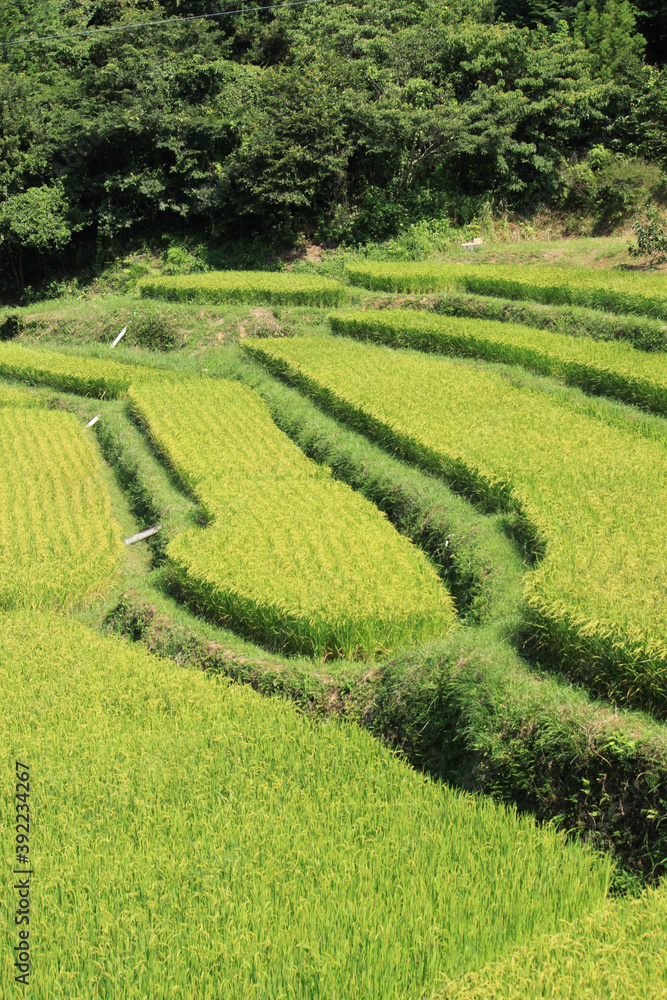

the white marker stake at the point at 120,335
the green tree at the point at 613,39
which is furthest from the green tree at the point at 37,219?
the green tree at the point at 613,39

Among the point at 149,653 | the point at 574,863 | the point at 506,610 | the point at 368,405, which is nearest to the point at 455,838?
the point at 574,863

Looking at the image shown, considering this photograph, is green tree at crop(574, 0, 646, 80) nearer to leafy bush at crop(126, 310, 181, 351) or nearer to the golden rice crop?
leafy bush at crop(126, 310, 181, 351)

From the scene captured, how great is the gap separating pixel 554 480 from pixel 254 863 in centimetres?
440

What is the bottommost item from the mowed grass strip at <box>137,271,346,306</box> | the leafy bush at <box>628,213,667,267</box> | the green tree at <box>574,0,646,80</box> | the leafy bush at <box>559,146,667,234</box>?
the mowed grass strip at <box>137,271,346,306</box>

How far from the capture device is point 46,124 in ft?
71.3

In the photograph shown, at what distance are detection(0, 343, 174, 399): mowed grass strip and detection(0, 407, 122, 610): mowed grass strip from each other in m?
1.00

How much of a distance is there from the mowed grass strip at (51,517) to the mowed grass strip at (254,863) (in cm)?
260

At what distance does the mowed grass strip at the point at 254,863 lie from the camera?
10.7ft

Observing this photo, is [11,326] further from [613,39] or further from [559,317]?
[613,39]

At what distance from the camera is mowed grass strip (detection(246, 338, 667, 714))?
16.5ft

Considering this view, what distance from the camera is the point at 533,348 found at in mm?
10922

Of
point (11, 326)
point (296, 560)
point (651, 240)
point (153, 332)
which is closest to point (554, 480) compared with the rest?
point (296, 560)

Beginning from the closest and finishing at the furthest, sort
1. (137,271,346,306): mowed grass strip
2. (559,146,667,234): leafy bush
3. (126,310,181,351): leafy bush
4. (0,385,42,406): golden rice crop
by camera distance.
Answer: (0,385,42,406): golden rice crop → (137,271,346,306): mowed grass strip → (126,310,181,351): leafy bush → (559,146,667,234): leafy bush

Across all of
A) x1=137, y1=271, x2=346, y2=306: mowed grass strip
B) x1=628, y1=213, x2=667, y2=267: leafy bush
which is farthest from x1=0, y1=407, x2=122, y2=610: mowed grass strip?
x1=628, y1=213, x2=667, y2=267: leafy bush
